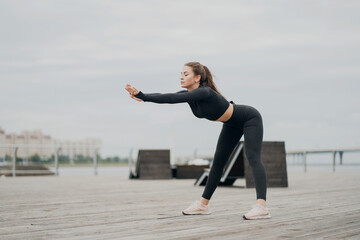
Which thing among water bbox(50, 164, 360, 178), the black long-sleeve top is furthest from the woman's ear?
water bbox(50, 164, 360, 178)

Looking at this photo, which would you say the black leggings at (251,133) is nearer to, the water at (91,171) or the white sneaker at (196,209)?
the white sneaker at (196,209)

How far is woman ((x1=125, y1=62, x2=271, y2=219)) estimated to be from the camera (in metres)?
3.19

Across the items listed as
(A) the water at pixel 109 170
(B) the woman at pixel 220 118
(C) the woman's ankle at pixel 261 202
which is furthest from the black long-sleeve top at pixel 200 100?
(A) the water at pixel 109 170

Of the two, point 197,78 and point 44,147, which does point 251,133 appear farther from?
point 44,147

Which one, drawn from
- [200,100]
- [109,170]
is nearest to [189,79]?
[200,100]

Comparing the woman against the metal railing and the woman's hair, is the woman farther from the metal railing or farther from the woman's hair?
the metal railing

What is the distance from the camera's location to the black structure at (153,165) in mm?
11336

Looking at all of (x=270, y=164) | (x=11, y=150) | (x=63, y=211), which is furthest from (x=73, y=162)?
(x=63, y=211)

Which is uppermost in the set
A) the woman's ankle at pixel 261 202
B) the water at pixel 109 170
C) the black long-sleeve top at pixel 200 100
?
the black long-sleeve top at pixel 200 100

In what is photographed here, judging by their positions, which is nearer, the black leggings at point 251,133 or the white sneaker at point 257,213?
the white sneaker at point 257,213

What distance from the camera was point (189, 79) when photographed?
3.41 m

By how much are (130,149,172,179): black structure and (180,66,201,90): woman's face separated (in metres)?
7.86

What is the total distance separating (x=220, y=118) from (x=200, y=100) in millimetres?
212

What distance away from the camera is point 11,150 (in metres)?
13.8
